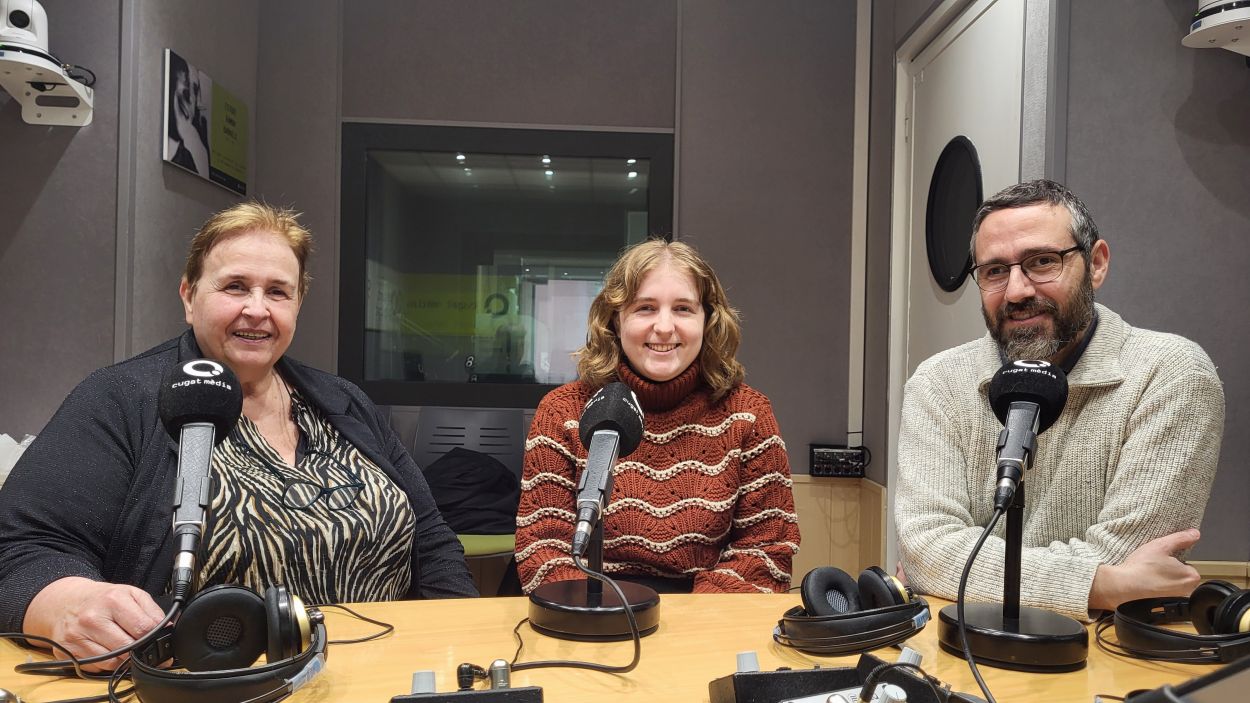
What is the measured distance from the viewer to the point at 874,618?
112 cm

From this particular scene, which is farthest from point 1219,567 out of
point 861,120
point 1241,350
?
point 861,120

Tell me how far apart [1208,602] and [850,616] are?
18.5 inches

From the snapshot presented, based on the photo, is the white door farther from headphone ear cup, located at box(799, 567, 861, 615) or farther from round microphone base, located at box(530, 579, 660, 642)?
round microphone base, located at box(530, 579, 660, 642)

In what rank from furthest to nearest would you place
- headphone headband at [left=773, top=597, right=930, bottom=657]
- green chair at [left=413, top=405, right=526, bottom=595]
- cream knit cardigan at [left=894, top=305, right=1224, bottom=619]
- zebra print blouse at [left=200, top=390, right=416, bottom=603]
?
1. green chair at [left=413, top=405, right=526, bottom=595]
2. zebra print blouse at [left=200, top=390, right=416, bottom=603]
3. cream knit cardigan at [left=894, top=305, right=1224, bottom=619]
4. headphone headband at [left=773, top=597, right=930, bottom=657]

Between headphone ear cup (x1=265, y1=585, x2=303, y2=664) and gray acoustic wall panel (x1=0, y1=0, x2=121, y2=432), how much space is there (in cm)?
201

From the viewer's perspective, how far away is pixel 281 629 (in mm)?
1003

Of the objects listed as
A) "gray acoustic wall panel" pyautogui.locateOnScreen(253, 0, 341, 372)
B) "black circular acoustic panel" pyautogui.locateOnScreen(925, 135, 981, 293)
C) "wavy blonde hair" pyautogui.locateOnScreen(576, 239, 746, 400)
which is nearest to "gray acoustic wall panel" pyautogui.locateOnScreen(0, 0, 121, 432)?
"gray acoustic wall panel" pyautogui.locateOnScreen(253, 0, 341, 372)

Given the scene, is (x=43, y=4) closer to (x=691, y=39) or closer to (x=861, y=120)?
(x=691, y=39)

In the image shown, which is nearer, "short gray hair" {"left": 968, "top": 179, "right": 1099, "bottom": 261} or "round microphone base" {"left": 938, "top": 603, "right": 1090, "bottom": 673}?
"round microphone base" {"left": 938, "top": 603, "right": 1090, "bottom": 673}

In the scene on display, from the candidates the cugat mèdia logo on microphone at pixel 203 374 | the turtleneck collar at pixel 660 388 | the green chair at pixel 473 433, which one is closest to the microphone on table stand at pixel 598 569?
the cugat mèdia logo on microphone at pixel 203 374

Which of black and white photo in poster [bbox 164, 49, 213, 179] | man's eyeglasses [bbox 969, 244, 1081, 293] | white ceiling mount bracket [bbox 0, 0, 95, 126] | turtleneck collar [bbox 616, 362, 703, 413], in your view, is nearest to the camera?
man's eyeglasses [bbox 969, 244, 1081, 293]

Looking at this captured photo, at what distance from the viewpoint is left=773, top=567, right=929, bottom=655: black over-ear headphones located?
1.11 m

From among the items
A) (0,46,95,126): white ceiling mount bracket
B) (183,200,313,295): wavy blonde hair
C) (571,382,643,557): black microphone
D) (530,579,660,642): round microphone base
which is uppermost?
(0,46,95,126): white ceiling mount bracket

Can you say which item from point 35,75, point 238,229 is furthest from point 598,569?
point 35,75
